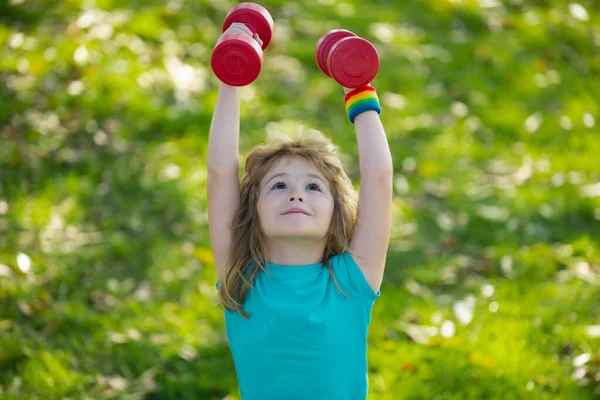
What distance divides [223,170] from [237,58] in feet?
1.16

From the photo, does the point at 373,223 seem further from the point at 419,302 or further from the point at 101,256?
the point at 101,256

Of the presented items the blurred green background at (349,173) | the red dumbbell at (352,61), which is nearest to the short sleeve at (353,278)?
the red dumbbell at (352,61)

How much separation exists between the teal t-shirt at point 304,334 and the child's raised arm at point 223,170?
0.19m

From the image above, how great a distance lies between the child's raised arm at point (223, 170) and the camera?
232 centimetres

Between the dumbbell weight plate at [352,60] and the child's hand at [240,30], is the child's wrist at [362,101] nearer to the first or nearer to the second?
the dumbbell weight plate at [352,60]

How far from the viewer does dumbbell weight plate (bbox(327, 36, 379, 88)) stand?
2180 millimetres

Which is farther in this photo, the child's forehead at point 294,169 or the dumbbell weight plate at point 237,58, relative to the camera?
the child's forehead at point 294,169

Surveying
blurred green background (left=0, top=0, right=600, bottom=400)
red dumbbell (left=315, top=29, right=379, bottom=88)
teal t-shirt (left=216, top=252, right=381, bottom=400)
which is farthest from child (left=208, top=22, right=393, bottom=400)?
blurred green background (left=0, top=0, right=600, bottom=400)

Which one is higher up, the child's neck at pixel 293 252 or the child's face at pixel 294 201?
the child's face at pixel 294 201

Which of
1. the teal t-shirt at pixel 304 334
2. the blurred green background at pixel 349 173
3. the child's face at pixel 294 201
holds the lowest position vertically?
the blurred green background at pixel 349 173

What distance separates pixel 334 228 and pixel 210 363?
1331 millimetres

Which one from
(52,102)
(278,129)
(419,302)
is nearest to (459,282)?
(419,302)

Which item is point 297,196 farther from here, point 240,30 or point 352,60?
point 240,30

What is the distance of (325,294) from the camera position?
2225mm
